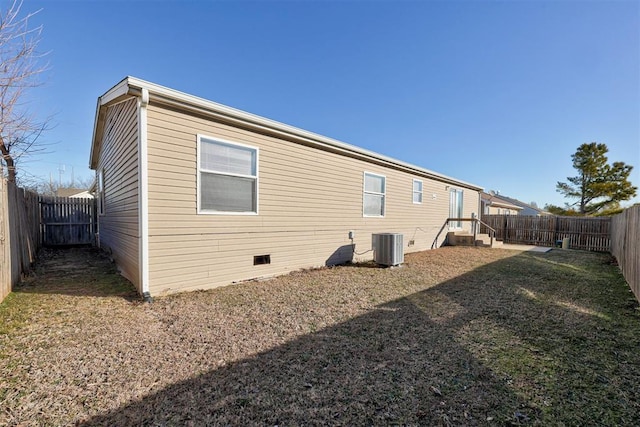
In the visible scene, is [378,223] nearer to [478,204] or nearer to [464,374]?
[464,374]

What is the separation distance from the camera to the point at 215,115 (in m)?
5.05

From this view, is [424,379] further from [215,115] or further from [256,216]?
[215,115]

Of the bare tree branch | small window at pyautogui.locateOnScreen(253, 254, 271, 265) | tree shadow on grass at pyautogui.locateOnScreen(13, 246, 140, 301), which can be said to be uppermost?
the bare tree branch

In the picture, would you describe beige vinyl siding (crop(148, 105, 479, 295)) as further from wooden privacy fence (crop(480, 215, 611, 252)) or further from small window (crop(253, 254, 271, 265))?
wooden privacy fence (crop(480, 215, 611, 252))

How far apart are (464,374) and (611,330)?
2.70 metres

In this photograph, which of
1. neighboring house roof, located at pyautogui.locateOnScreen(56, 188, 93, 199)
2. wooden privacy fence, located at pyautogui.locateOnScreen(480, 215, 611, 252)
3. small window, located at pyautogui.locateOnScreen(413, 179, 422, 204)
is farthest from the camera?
neighboring house roof, located at pyautogui.locateOnScreen(56, 188, 93, 199)

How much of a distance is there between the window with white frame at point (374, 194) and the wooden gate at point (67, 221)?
10.9 meters

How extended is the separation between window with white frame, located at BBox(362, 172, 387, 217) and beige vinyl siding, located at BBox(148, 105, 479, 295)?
247 millimetres

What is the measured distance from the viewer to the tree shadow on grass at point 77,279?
15.3ft

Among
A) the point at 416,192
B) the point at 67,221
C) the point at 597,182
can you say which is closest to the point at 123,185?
the point at 67,221

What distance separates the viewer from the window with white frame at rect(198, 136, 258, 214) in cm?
505

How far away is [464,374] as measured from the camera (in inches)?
98.9

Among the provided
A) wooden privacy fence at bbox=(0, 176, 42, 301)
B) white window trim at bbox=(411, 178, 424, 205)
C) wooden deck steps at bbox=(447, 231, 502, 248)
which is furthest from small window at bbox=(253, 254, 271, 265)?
wooden deck steps at bbox=(447, 231, 502, 248)

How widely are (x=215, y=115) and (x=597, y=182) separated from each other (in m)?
29.9
